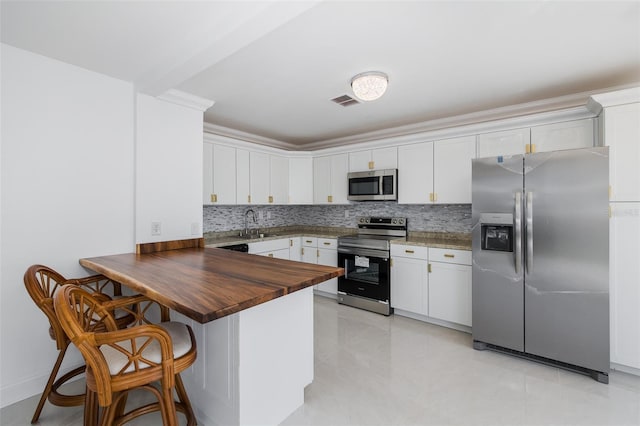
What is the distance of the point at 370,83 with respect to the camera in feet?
7.69

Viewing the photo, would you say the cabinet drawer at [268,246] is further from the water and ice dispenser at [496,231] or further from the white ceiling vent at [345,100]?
the water and ice dispenser at [496,231]

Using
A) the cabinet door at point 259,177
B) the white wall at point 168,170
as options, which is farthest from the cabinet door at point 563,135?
the white wall at point 168,170

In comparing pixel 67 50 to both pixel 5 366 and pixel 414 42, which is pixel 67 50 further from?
pixel 414 42

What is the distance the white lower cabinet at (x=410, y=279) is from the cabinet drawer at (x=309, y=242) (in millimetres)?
1235

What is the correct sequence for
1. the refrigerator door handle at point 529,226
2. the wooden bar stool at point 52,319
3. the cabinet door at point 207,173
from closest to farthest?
the wooden bar stool at point 52,319, the refrigerator door handle at point 529,226, the cabinet door at point 207,173

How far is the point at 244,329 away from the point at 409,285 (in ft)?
7.84

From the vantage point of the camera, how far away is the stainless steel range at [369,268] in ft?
11.8

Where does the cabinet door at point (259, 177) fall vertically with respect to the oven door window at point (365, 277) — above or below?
above

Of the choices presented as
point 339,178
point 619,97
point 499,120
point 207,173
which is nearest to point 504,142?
point 499,120

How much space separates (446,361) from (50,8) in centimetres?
358

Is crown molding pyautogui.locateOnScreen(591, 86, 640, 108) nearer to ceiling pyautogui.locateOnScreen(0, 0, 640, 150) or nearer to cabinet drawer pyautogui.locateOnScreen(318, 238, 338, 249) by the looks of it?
ceiling pyautogui.locateOnScreen(0, 0, 640, 150)

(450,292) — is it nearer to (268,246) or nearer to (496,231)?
(496,231)

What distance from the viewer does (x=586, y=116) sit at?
2.70m

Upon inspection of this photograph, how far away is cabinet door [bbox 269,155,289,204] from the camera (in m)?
4.44
